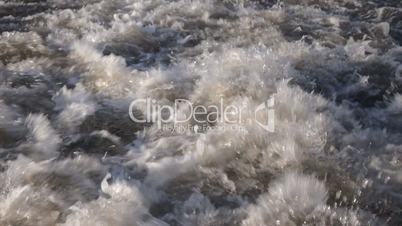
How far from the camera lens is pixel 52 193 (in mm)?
3410

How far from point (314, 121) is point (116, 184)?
177cm

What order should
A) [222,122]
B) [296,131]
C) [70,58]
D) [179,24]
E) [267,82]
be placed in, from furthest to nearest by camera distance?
1. [179,24]
2. [70,58]
3. [267,82]
4. [222,122]
5. [296,131]

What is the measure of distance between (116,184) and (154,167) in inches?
14.4

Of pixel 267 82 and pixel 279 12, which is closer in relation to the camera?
pixel 267 82

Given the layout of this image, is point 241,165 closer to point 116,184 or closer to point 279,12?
point 116,184

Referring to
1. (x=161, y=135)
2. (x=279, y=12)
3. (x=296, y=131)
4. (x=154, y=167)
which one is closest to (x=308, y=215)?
(x=296, y=131)

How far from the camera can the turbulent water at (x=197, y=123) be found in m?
3.34

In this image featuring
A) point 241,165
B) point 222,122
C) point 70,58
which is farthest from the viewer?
point 70,58

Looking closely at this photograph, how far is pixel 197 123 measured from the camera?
435 cm

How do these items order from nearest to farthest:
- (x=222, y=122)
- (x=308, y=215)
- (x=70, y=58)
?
(x=308, y=215) → (x=222, y=122) → (x=70, y=58)

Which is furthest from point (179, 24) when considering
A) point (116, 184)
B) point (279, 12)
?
point (116, 184)

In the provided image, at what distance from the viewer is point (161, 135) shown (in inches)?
165

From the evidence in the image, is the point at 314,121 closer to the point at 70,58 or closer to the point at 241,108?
the point at 241,108

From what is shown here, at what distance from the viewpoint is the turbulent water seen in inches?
131
